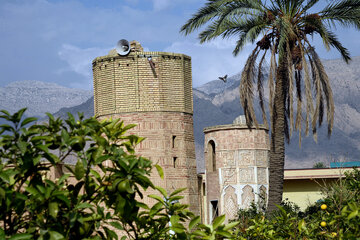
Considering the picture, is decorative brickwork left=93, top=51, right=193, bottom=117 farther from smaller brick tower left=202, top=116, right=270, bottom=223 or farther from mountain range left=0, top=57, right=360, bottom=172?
mountain range left=0, top=57, right=360, bottom=172

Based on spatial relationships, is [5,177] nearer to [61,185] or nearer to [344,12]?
[61,185]

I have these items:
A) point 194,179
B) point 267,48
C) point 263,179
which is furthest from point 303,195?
point 267,48

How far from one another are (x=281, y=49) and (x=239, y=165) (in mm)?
13219

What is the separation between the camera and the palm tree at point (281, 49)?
18.3 meters

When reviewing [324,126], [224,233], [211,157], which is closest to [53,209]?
[224,233]

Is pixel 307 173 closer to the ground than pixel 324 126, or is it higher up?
closer to the ground

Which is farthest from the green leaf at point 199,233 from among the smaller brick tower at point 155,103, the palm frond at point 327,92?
the smaller brick tower at point 155,103

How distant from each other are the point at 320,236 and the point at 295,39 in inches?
491

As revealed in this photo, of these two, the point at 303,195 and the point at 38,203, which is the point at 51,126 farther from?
the point at 303,195

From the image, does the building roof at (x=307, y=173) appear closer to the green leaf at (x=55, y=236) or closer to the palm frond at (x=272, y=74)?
the palm frond at (x=272, y=74)

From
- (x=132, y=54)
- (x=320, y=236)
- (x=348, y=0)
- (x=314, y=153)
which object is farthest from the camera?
(x=314, y=153)

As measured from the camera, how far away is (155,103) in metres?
27.8

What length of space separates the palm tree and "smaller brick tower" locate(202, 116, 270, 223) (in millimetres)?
10838

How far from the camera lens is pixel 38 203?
442cm
